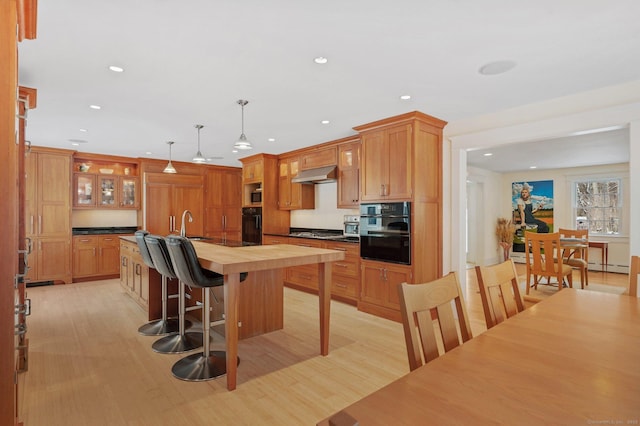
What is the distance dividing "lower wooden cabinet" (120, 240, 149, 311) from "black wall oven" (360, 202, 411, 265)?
8.95 feet

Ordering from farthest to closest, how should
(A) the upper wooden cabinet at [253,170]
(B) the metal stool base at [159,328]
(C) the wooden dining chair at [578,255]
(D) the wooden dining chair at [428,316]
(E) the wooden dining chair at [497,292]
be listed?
(A) the upper wooden cabinet at [253,170], (C) the wooden dining chair at [578,255], (B) the metal stool base at [159,328], (E) the wooden dining chair at [497,292], (D) the wooden dining chair at [428,316]

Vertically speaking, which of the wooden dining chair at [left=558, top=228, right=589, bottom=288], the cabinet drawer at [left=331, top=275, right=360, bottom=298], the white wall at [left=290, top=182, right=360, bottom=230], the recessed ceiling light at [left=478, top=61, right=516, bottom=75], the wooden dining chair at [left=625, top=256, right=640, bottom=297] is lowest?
the cabinet drawer at [left=331, top=275, right=360, bottom=298]

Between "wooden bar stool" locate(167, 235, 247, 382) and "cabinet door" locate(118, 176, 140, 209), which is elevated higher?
"cabinet door" locate(118, 176, 140, 209)

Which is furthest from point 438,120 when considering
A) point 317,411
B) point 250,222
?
point 250,222

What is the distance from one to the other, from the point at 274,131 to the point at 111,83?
2.07 meters

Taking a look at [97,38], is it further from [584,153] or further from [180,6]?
[584,153]

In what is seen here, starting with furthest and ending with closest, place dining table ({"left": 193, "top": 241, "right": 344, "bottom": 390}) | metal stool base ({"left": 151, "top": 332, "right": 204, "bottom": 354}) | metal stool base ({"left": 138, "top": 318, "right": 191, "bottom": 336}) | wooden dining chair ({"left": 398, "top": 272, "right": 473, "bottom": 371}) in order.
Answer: metal stool base ({"left": 138, "top": 318, "right": 191, "bottom": 336}), metal stool base ({"left": 151, "top": 332, "right": 204, "bottom": 354}), dining table ({"left": 193, "top": 241, "right": 344, "bottom": 390}), wooden dining chair ({"left": 398, "top": 272, "right": 473, "bottom": 371})

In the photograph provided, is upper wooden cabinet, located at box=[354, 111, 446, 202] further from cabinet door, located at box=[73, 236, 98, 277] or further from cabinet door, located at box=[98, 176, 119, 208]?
cabinet door, located at box=[73, 236, 98, 277]

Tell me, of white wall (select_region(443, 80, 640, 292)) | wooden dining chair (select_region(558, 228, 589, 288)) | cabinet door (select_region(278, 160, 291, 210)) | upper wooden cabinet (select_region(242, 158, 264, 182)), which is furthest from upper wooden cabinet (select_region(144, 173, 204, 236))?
wooden dining chair (select_region(558, 228, 589, 288))

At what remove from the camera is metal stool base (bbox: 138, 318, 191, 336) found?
3.49 metres

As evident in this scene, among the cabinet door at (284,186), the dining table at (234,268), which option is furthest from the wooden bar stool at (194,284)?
the cabinet door at (284,186)

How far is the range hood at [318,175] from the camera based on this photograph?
5.12m

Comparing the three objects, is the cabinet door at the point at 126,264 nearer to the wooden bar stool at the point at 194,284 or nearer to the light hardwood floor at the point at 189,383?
the light hardwood floor at the point at 189,383

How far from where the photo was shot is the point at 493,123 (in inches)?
146
